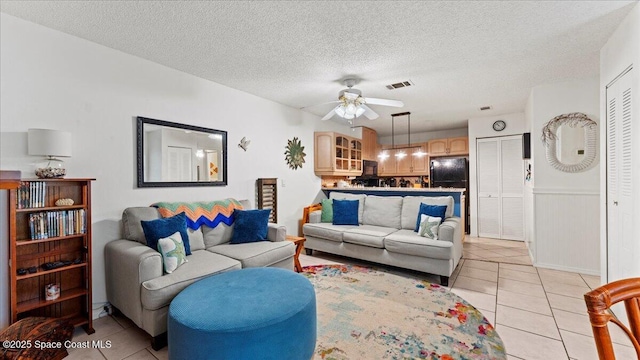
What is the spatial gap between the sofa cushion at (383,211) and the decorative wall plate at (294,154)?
1.39 metres

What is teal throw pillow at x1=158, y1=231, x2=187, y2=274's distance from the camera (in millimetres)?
2266

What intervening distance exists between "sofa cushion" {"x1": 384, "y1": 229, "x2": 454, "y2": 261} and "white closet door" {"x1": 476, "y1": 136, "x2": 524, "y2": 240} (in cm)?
294

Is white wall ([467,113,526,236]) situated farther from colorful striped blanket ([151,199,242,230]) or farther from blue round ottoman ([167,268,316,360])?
blue round ottoman ([167,268,316,360])

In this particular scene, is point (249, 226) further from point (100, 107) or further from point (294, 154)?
point (294, 154)

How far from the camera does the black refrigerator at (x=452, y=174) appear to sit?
5914 millimetres

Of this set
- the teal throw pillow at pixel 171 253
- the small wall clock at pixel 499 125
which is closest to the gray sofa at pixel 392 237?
the teal throw pillow at pixel 171 253

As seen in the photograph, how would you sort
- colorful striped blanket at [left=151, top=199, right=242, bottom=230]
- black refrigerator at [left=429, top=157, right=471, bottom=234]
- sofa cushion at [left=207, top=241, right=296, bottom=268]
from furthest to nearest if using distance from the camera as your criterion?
black refrigerator at [left=429, top=157, right=471, bottom=234] → colorful striped blanket at [left=151, top=199, right=242, bottom=230] → sofa cushion at [left=207, top=241, right=296, bottom=268]

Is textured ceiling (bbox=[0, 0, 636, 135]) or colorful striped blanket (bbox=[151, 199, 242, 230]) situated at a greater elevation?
textured ceiling (bbox=[0, 0, 636, 135])

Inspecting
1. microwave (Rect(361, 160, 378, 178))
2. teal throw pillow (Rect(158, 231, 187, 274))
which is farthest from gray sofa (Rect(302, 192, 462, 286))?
teal throw pillow (Rect(158, 231, 187, 274))

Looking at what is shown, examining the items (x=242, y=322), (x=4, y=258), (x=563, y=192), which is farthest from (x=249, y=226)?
(x=563, y=192)

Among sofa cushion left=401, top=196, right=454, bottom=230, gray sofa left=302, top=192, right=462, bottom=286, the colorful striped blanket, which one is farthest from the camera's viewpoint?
sofa cushion left=401, top=196, right=454, bottom=230

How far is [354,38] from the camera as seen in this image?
246 cm

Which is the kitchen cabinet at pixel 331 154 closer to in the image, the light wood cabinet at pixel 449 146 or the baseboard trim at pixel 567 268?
the light wood cabinet at pixel 449 146

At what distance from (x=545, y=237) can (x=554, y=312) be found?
5.12ft
